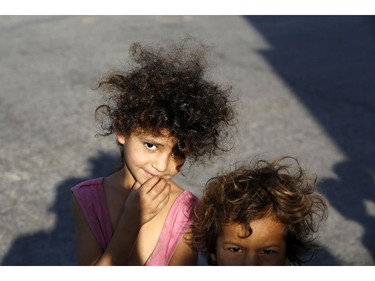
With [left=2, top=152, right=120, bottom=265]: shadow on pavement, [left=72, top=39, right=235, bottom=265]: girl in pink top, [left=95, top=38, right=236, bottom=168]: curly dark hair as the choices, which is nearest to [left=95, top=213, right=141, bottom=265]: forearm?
[left=72, top=39, right=235, bottom=265]: girl in pink top

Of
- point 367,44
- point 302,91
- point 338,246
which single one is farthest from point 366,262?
point 367,44

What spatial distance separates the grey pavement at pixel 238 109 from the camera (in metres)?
3.84

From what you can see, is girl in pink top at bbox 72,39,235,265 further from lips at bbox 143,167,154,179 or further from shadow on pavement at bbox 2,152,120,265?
shadow on pavement at bbox 2,152,120,265

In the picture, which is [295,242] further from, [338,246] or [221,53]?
[221,53]

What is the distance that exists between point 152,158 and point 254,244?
0.36 m

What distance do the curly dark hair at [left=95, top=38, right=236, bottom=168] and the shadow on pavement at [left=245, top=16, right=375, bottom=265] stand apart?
5.51ft

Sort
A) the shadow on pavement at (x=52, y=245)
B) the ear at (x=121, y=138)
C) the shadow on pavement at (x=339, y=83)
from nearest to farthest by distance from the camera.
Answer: the ear at (x=121, y=138) → the shadow on pavement at (x=52, y=245) → the shadow on pavement at (x=339, y=83)

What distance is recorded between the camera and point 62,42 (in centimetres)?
694

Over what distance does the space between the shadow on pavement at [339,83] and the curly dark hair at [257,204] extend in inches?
63.7

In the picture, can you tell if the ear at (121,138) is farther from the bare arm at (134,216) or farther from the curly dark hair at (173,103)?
the bare arm at (134,216)

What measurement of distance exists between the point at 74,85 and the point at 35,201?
6.38 feet

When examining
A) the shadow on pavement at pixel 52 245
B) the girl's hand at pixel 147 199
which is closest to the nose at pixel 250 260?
the girl's hand at pixel 147 199

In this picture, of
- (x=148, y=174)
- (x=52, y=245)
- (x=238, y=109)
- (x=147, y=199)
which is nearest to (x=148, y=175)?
(x=148, y=174)

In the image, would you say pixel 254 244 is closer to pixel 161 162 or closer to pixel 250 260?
pixel 250 260
